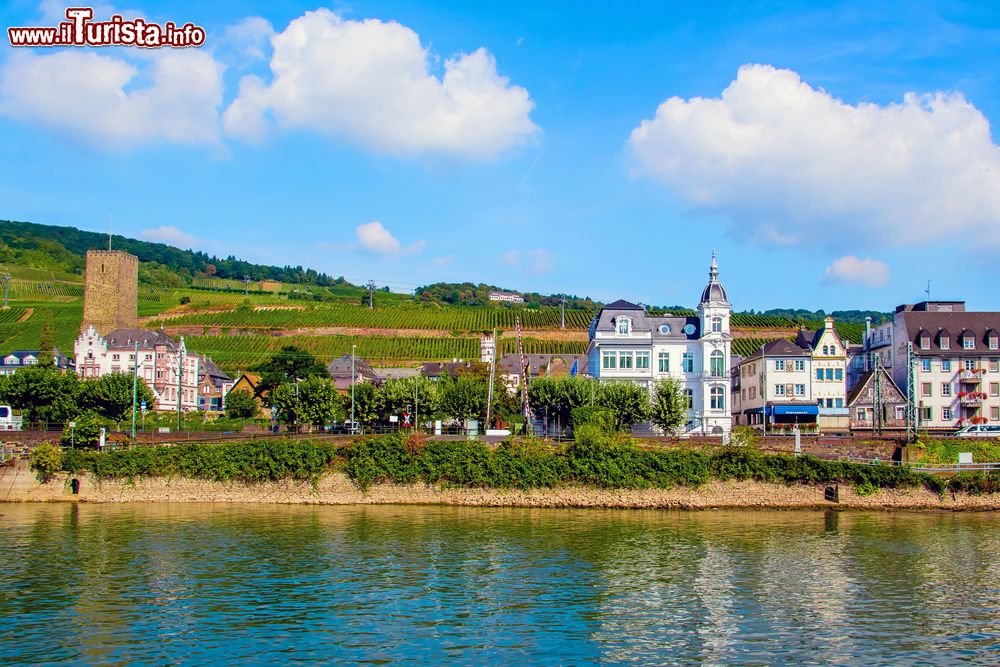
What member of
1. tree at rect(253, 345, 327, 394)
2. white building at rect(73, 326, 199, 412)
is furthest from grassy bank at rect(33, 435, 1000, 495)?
white building at rect(73, 326, 199, 412)

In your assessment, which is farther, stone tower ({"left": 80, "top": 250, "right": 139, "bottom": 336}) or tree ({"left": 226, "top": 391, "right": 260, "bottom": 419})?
stone tower ({"left": 80, "top": 250, "right": 139, "bottom": 336})

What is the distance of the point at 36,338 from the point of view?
14025cm

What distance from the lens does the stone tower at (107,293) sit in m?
143

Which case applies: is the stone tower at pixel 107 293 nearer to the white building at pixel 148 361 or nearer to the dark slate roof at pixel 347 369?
the white building at pixel 148 361

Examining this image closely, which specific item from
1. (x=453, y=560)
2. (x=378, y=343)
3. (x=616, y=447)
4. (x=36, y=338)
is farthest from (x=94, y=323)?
(x=453, y=560)

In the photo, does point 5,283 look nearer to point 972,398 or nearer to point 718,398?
point 718,398

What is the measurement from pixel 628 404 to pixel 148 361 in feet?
213

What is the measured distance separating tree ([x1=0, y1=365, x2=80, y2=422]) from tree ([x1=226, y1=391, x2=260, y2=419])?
1774 centimetres

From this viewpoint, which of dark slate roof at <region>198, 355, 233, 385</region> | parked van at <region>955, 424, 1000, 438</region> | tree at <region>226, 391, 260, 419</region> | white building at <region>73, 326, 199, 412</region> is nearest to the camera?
parked van at <region>955, 424, 1000, 438</region>

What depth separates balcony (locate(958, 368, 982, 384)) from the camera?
82.0 meters

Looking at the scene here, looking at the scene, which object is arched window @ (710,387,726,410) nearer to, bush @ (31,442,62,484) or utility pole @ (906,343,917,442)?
utility pole @ (906,343,917,442)

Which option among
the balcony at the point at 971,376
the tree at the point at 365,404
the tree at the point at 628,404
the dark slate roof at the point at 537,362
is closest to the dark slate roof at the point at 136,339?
the tree at the point at 365,404

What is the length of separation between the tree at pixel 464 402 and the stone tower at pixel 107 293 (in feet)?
275

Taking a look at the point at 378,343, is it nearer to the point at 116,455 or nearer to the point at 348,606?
the point at 116,455
